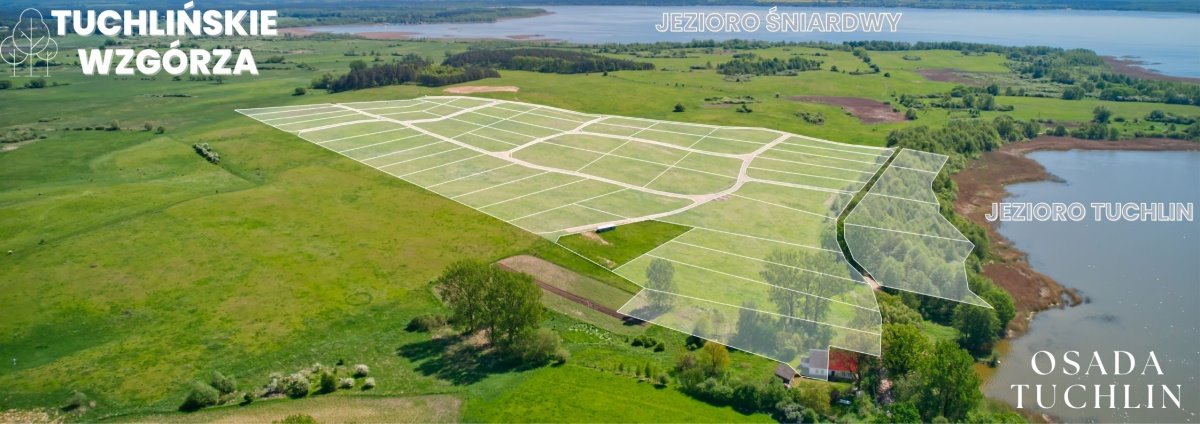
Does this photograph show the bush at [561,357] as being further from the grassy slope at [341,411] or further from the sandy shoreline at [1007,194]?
the sandy shoreline at [1007,194]

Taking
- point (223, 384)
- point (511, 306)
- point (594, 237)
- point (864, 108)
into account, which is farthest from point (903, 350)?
point (864, 108)

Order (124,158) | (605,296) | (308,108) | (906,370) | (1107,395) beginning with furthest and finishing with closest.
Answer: (308,108), (124,158), (605,296), (1107,395), (906,370)

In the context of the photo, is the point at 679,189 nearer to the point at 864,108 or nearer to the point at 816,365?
the point at 816,365

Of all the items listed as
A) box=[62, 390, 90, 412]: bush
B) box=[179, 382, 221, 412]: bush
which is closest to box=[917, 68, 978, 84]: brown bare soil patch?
box=[179, 382, 221, 412]: bush

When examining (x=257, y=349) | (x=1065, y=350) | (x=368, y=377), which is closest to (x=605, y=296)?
(x=368, y=377)

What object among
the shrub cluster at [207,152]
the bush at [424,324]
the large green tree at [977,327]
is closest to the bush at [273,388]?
the bush at [424,324]

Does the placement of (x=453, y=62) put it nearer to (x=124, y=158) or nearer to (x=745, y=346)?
(x=124, y=158)
